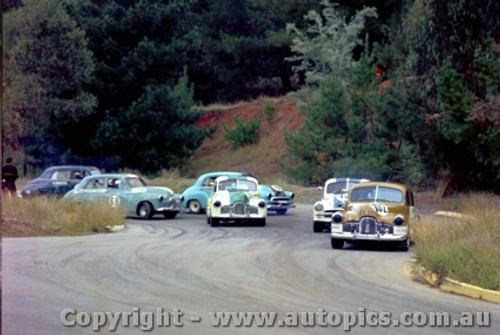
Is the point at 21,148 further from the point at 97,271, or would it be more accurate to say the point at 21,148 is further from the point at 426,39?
the point at 97,271

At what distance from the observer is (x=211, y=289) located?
51.4 feet

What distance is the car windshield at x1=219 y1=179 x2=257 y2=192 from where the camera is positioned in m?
31.3

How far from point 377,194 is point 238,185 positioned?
8.48m

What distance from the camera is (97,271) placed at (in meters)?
17.7

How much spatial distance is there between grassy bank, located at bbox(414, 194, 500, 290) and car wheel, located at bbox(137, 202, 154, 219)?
42.4 feet

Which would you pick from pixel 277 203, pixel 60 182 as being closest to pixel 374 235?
pixel 277 203

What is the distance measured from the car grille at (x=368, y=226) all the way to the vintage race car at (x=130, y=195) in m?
12.0

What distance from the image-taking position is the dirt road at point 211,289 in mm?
12539

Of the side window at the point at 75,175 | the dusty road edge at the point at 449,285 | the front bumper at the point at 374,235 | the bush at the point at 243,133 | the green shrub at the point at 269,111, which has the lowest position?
the dusty road edge at the point at 449,285

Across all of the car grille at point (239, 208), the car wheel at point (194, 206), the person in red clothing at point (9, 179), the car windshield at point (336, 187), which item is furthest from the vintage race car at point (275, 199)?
the person in red clothing at point (9, 179)

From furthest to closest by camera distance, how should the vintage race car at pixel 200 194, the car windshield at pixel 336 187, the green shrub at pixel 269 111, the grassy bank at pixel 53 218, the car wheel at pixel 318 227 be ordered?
1. the green shrub at pixel 269 111
2. the vintage race car at pixel 200 194
3. the car windshield at pixel 336 187
4. the car wheel at pixel 318 227
5. the grassy bank at pixel 53 218

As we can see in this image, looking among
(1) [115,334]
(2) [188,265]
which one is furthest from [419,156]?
(1) [115,334]

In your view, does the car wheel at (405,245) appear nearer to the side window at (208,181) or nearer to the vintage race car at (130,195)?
the vintage race car at (130,195)

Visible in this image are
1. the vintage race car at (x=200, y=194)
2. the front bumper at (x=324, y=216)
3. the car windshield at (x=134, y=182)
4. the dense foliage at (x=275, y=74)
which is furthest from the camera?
the vintage race car at (x=200, y=194)
